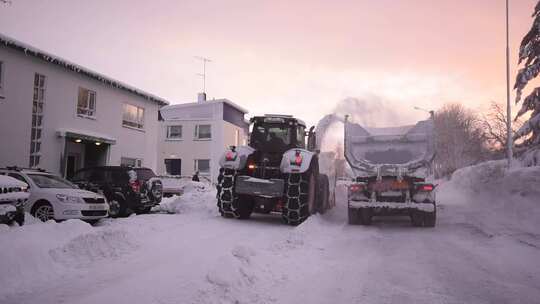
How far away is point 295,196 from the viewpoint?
434 inches

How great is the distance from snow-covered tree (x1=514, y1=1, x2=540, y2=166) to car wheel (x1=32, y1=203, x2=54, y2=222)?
19173 millimetres

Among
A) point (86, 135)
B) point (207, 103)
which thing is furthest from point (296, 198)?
point (207, 103)

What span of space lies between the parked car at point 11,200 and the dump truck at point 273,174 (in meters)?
4.93

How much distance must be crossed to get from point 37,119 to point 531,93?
70.9 feet

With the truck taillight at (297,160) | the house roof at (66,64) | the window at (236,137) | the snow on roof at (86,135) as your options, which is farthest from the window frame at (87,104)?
the window at (236,137)

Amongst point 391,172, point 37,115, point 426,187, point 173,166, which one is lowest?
point 426,187

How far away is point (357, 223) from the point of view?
12352mm

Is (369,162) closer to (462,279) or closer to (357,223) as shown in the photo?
(357,223)

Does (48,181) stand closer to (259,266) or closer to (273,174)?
(273,174)

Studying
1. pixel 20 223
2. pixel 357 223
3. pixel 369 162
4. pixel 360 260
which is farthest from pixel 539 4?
pixel 20 223

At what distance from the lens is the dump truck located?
11.1 metres

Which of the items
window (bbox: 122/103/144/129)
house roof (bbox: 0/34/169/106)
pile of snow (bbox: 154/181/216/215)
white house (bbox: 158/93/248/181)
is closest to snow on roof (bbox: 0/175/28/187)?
pile of snow (bbox: 154/181/216/215)

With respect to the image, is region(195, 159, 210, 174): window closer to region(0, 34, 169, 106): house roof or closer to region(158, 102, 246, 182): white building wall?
region(158, 102, 246, 182): white building wall

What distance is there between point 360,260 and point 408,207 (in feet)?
15.1
